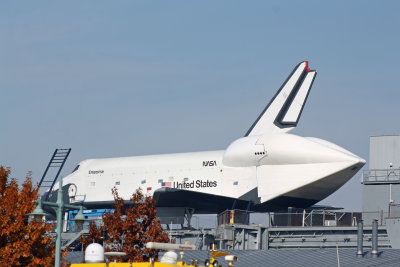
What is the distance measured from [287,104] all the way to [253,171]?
689 cm

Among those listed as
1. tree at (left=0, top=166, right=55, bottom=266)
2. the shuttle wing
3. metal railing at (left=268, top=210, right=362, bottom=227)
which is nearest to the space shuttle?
the shuttle wing

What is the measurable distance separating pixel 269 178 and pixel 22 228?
28.4 m

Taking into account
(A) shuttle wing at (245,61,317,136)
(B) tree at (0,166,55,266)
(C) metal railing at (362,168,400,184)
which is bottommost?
(B) tree at (0,166,55,266)

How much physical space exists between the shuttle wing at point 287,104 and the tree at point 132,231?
1396 cm

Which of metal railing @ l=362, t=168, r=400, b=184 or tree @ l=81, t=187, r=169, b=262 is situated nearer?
tree @ l=81, t=187, r=169, b=262

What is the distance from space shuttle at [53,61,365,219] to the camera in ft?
185

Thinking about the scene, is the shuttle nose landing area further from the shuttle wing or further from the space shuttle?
the shuttle wing

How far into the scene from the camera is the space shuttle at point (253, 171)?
5641 cm

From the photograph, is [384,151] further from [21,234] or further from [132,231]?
[21,234]

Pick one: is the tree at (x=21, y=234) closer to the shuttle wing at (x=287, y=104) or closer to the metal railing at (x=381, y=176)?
the metal railing at (x=381, y=176)

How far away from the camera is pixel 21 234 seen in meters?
31.6

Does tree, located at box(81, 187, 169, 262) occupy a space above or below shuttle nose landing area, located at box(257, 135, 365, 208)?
below

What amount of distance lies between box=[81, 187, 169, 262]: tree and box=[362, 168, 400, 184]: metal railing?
12.9 metres

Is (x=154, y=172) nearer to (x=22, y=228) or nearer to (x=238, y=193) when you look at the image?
(x=238, y=193)
